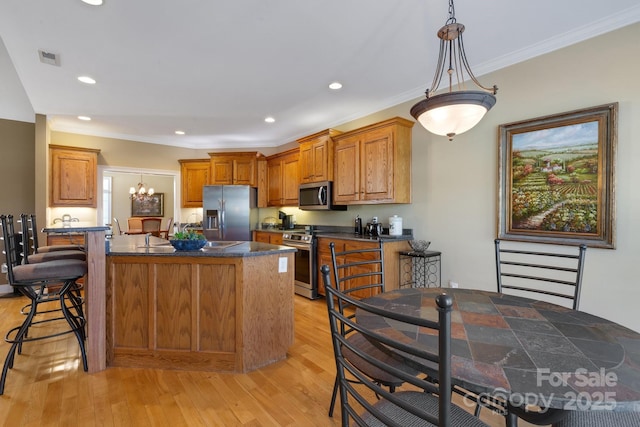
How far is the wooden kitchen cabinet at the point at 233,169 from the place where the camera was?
5.82 meters

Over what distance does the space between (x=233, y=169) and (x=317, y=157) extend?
2074 millimetres

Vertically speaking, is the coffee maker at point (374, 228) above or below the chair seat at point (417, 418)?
above

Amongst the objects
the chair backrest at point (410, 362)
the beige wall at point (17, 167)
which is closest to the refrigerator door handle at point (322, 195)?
the chair backrest at point (410, 362)

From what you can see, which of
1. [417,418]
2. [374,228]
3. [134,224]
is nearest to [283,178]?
[374,228]

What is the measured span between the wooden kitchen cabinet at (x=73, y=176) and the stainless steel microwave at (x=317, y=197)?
3427mm

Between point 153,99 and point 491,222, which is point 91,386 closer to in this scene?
point 153,99

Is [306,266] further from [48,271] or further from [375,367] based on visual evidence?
[375,367]

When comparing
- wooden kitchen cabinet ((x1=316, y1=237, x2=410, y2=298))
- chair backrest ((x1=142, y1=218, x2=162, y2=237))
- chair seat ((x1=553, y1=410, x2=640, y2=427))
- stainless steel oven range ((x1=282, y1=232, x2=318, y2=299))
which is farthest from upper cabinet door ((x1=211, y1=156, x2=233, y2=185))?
chair seat ((x1=553, y1=410, x2=640, y2=427))

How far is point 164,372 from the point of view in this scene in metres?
2.33

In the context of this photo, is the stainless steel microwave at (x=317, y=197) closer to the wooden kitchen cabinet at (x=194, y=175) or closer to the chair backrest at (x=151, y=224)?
the wooden kitchen cabinet at (x=194, y=175)

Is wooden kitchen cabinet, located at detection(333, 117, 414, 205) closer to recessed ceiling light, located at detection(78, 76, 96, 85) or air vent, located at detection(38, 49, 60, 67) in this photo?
recessed ceiling light, located at detection(78, 76, 96, 85)

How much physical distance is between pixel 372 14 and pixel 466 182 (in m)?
1.89

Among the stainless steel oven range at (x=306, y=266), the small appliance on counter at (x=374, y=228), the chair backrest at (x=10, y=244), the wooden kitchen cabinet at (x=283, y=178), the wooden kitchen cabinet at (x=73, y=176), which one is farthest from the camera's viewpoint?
the wooden kitchen cabinet at (x=283, y=178)

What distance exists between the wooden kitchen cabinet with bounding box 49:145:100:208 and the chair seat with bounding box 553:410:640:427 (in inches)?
240
